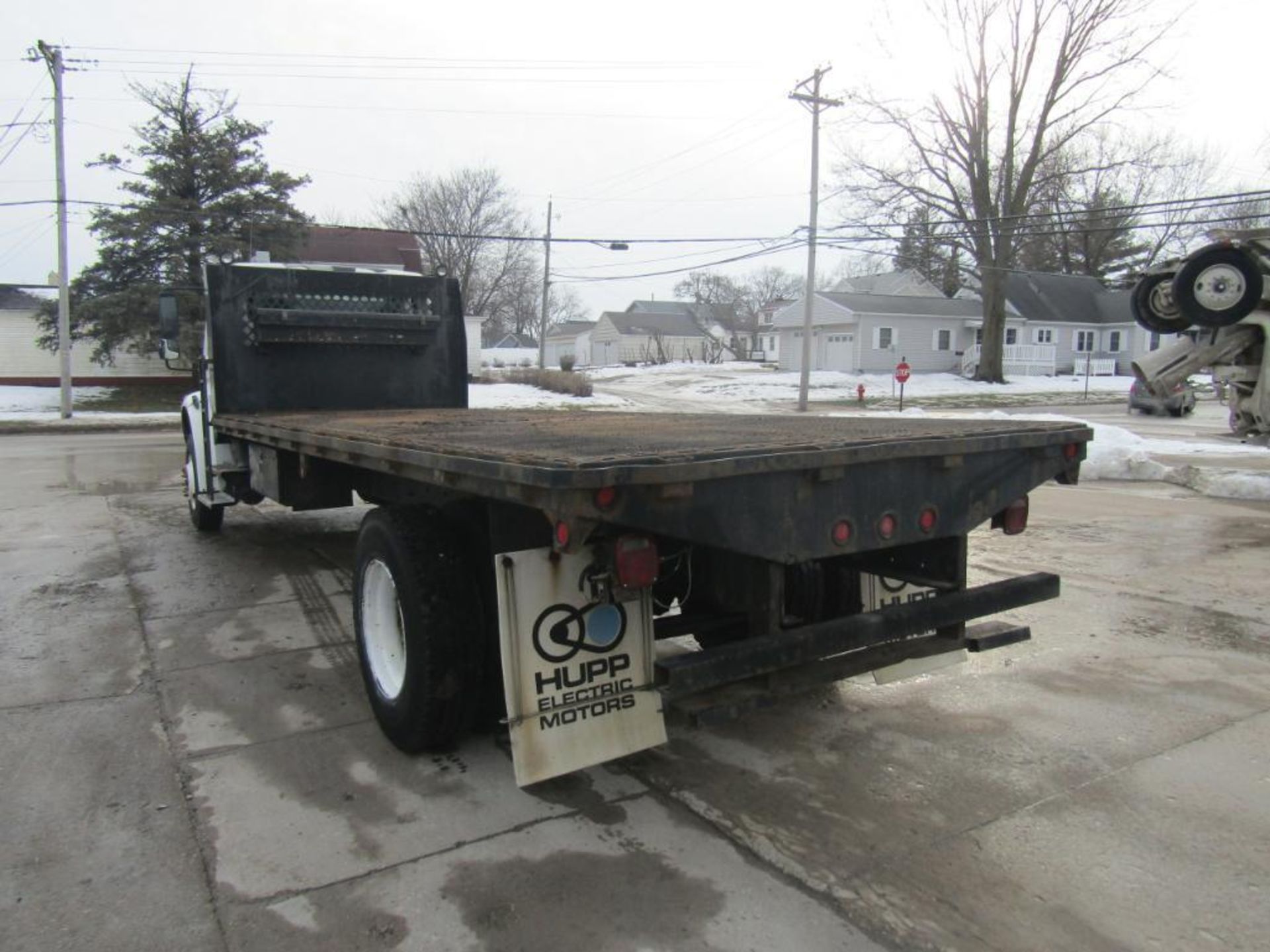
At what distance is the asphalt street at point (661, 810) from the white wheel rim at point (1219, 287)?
510cm

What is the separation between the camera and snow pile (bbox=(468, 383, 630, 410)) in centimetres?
2733

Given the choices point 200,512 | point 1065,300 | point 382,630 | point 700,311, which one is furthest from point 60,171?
point 700,311

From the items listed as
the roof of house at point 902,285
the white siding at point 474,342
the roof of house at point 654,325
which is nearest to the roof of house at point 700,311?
the roof of house at point 654,325

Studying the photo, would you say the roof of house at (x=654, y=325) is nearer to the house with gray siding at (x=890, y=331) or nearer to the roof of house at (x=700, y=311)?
the roof of house at (x=700, y=311)

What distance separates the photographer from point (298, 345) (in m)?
7.53

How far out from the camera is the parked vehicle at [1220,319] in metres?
9.44

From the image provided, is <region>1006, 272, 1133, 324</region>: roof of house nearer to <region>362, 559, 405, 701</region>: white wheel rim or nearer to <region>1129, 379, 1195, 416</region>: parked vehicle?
<region>1129, 379, 1195, 416</region>: parked vehicle

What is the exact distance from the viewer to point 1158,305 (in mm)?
10172

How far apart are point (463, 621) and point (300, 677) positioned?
5.79 feet

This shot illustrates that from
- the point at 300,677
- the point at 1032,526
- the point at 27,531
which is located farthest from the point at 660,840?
the point at 27,531

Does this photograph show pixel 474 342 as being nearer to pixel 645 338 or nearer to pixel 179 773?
pixel 179 773

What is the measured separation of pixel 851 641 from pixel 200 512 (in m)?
7.32

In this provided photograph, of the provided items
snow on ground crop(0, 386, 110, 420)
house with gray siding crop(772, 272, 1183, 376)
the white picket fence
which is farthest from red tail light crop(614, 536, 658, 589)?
the white picket fence

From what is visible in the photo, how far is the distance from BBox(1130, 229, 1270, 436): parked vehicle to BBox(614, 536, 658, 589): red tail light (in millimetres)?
9227
